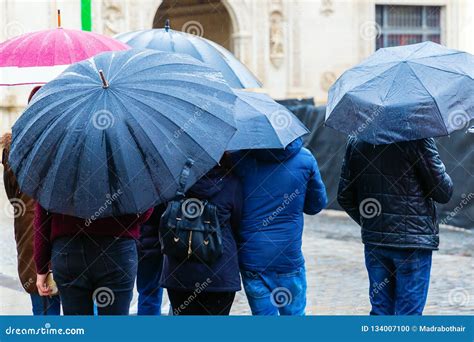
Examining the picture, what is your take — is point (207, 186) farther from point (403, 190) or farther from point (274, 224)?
point (403, 190)

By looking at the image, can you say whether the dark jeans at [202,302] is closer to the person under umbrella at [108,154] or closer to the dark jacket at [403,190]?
the person under umbrella at [108,154]

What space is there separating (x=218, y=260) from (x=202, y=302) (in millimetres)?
251

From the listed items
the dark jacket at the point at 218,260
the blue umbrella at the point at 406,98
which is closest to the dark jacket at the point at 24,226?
the dark jacket at the point at 218,260

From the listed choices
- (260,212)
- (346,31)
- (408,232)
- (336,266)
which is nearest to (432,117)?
(408,232)

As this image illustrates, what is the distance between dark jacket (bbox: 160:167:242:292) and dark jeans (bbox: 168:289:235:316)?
0.06m

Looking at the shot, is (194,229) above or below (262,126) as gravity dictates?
below

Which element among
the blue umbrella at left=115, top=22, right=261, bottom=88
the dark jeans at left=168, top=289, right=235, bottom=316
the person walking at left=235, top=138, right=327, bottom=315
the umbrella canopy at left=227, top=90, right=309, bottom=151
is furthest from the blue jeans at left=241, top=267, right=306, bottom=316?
the blue umbrella at left=115, top=22, right=261, bottom=88

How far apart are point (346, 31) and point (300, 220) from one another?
73.8ft

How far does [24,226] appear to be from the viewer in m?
6.61

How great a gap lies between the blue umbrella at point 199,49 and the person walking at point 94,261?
116 inches

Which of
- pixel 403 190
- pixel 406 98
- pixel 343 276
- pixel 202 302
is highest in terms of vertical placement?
pixel 406 98

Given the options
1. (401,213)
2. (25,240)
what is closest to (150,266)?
(25,240)
